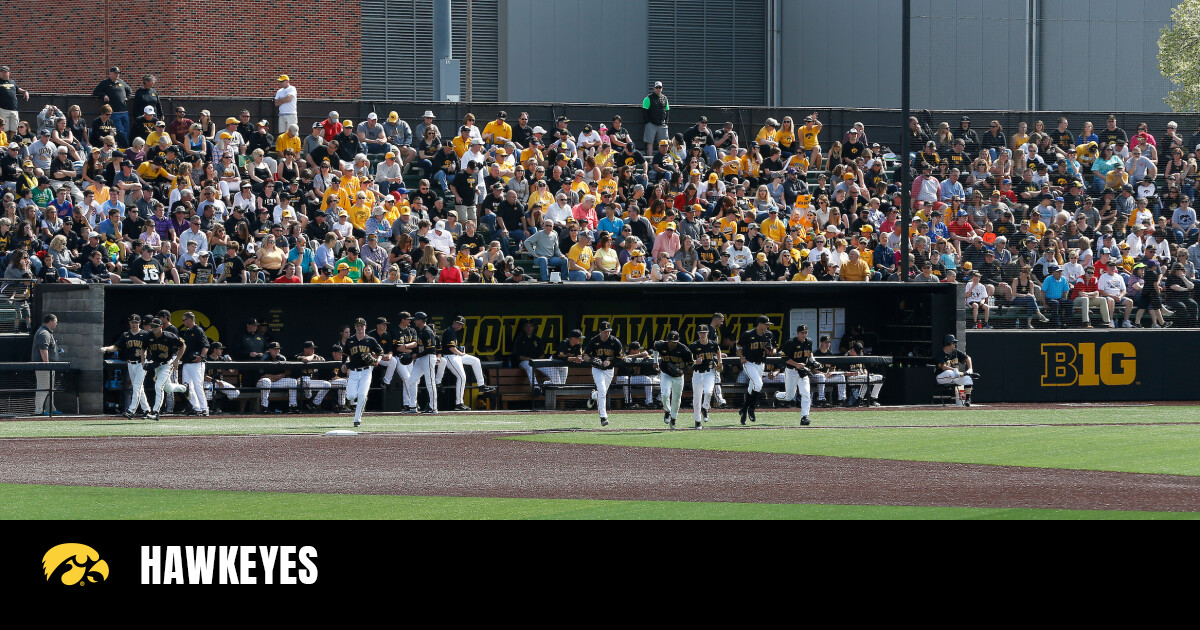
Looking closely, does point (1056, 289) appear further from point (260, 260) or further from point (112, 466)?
point (112, 466)

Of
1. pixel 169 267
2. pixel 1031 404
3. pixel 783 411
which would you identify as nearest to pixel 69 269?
pixel 169 267

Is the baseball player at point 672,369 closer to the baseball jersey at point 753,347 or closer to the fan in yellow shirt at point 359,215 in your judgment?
A: the baseball jersey at point 753,347

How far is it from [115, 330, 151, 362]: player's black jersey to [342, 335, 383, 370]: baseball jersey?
3.08m

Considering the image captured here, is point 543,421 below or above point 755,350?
below

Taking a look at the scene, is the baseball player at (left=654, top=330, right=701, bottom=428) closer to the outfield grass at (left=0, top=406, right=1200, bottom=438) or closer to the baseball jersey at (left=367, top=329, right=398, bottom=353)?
the outfield grass at (left=0, top=406, right=1200, bottom=438)

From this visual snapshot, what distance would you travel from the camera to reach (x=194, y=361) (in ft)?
78.9

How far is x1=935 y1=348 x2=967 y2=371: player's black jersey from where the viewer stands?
27.4m

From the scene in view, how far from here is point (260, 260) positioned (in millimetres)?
25141

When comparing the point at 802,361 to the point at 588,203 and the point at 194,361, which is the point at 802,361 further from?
the point at 194,361

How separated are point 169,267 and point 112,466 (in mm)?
8427

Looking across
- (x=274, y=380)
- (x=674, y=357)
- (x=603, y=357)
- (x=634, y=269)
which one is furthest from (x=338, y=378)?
(x=674, y=357)

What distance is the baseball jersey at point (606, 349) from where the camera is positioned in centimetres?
2375

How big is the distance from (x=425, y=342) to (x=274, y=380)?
272cm

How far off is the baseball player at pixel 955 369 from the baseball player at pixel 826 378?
1796mm
